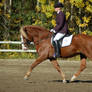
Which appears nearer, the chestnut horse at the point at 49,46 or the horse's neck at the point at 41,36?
the chestnut horse at the point at 49,46

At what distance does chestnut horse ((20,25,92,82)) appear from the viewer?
1292cm

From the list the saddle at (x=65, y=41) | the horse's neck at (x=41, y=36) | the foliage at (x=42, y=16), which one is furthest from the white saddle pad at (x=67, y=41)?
the foliage at (x=42, y=16)

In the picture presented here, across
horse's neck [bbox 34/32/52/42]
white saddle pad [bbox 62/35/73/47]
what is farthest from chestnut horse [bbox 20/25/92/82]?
white saddle pad [bbox 62/35/73/47]

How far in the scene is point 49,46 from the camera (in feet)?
→ 42.9

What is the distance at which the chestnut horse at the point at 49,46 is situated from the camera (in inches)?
509

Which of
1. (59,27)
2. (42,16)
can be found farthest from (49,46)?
(42,16)

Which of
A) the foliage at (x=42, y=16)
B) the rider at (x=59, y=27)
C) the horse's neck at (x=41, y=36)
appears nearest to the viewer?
the rider at (x=59, y=27)

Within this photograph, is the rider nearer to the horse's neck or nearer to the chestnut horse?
the chestnut horse

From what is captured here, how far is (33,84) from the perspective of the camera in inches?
477

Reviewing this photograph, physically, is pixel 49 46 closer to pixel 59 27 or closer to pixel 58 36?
pixel 58 36

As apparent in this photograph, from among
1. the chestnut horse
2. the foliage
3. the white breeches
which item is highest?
the white breeches

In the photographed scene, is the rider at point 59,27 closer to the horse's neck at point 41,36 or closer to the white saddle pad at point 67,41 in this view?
the white saddle pad at point 67,41

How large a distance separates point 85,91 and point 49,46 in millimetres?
2752

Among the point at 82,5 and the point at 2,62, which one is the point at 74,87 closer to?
the point at 2,62
